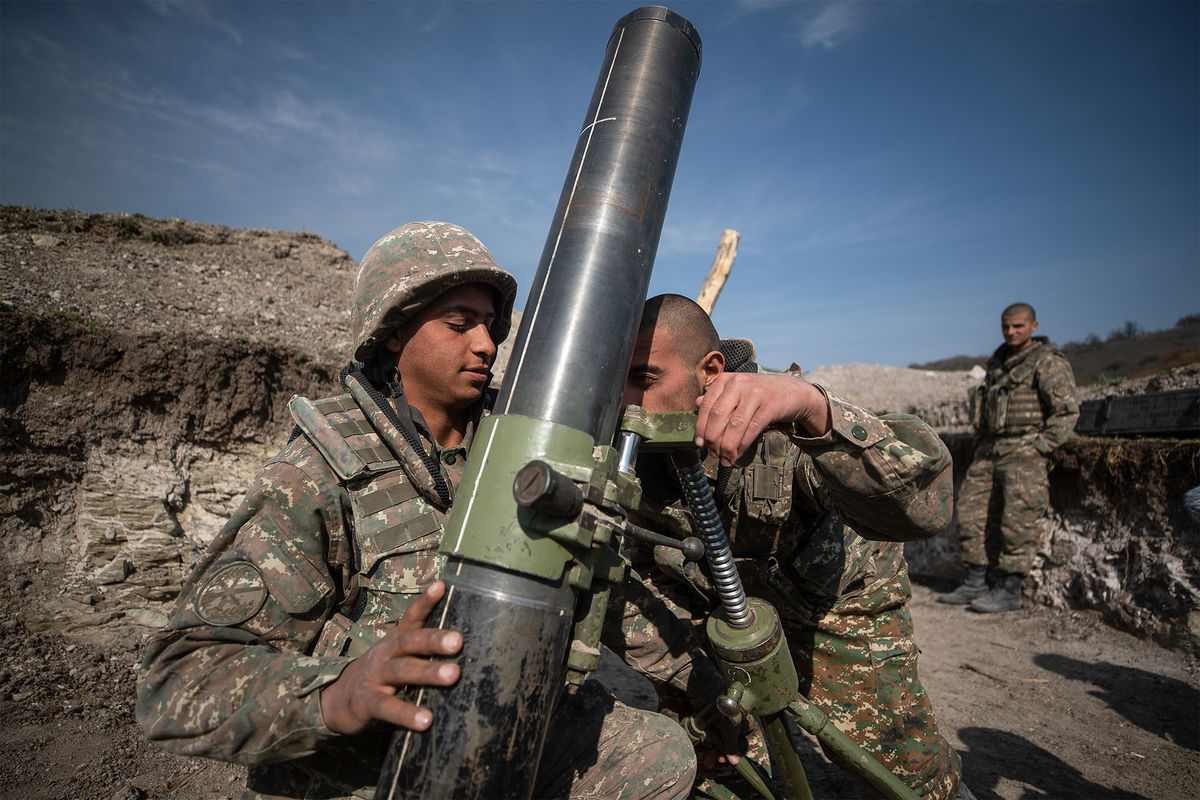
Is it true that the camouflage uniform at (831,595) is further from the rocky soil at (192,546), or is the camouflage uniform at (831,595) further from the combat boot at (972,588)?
the combat boot at (972,588)

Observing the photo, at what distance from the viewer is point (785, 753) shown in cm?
238

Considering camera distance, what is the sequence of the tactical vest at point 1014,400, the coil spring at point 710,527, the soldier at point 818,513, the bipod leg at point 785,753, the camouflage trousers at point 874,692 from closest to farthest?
the coil spring at point 710,527 → the soldier at point 818,513 → the bipod leg at point 785,753 → the camouflage trousers at point 874,692 → the tactical vest at point 1014,400

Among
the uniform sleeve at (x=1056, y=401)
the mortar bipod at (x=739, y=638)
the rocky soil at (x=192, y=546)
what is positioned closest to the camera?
the mortar bipod at (x=739, y=638)

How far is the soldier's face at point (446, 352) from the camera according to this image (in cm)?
229

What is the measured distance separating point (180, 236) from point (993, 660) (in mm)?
11127

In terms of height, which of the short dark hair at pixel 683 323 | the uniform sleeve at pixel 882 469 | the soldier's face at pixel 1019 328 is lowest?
the uniform sleeve at pixel 882 469

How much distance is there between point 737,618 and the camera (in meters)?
1.95

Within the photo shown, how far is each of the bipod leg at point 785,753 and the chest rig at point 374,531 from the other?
1.38m

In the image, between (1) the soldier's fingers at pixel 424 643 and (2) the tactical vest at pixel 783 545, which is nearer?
(1) the soldier's fingers at pixel 424 643

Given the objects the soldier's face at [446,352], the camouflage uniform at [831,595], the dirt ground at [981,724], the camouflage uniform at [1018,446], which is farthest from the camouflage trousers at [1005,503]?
the soldier's face at [446,352]

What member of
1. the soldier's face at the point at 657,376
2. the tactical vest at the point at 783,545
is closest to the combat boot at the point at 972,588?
the tactical vest at the point at 783,545

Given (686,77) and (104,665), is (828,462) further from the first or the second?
(104,665)

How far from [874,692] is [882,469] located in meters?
1.56

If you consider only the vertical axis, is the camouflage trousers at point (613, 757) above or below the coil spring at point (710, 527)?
below
